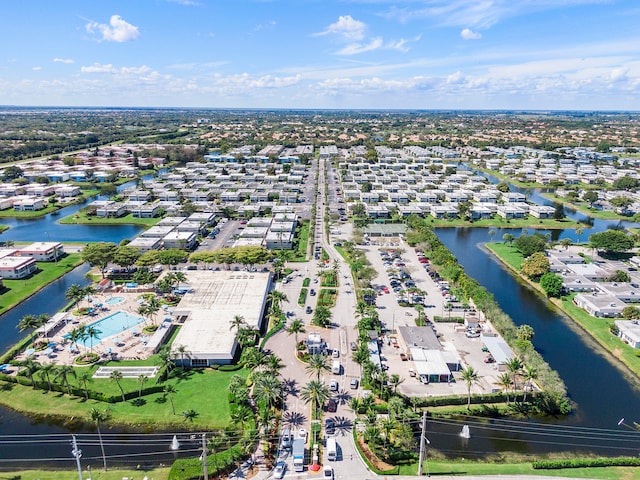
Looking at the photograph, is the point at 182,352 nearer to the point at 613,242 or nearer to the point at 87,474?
the point at 87,474

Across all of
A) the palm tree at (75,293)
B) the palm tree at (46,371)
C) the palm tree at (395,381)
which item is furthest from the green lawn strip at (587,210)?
the palm tree at (46,371)

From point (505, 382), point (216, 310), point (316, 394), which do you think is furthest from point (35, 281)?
point (505, 382)

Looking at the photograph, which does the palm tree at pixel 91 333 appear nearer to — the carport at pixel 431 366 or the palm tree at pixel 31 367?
the palm tree at pixel 31 367

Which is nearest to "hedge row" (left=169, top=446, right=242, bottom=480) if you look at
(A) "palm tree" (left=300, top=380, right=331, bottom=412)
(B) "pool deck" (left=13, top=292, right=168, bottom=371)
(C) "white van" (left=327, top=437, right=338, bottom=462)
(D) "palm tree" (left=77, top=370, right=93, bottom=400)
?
(C) "white van" (left=327, top=437, right=338, bottom=462)

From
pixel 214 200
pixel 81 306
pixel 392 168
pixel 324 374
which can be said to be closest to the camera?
pixel 324 374

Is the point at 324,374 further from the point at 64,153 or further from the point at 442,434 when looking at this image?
the point at 64,153

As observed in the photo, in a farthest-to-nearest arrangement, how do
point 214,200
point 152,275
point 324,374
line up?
point 214,200 → point 152,275 → point 324,374

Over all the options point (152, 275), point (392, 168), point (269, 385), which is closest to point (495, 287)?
point (269, 385)
